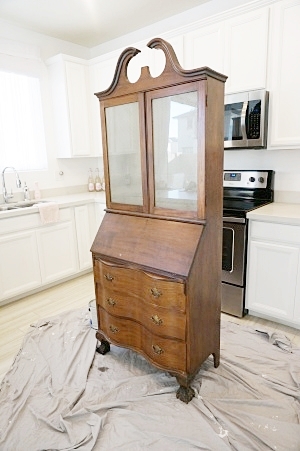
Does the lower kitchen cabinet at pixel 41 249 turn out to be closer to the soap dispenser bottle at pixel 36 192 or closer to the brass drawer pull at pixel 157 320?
the soap dispenser bottle at pixel 36 192

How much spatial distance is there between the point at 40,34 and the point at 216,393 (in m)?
3.87

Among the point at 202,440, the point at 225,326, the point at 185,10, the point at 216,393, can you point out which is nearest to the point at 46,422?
the point at 202,440

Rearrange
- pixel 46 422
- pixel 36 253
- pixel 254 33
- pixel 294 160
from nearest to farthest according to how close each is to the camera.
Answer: pixel 46 422
pixel 254 33
pixel 294 160
pixel 36 253

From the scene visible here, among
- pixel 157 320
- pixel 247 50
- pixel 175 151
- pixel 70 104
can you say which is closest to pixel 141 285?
pixel 157 320

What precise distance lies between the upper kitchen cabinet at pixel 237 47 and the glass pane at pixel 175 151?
122cm

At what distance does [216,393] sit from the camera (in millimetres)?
1663

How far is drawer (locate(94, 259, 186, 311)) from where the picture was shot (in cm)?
149

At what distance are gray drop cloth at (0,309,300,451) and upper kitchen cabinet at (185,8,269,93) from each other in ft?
6.76

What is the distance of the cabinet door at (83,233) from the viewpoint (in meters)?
3.31

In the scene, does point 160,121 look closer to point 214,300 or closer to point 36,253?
point 214,300

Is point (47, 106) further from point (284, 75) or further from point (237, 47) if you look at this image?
point (284, 75)

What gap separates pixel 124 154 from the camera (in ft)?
5.91

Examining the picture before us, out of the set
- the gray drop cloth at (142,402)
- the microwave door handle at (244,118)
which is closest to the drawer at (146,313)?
the gray drop cloth at (142,402)

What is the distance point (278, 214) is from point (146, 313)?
1.25m
